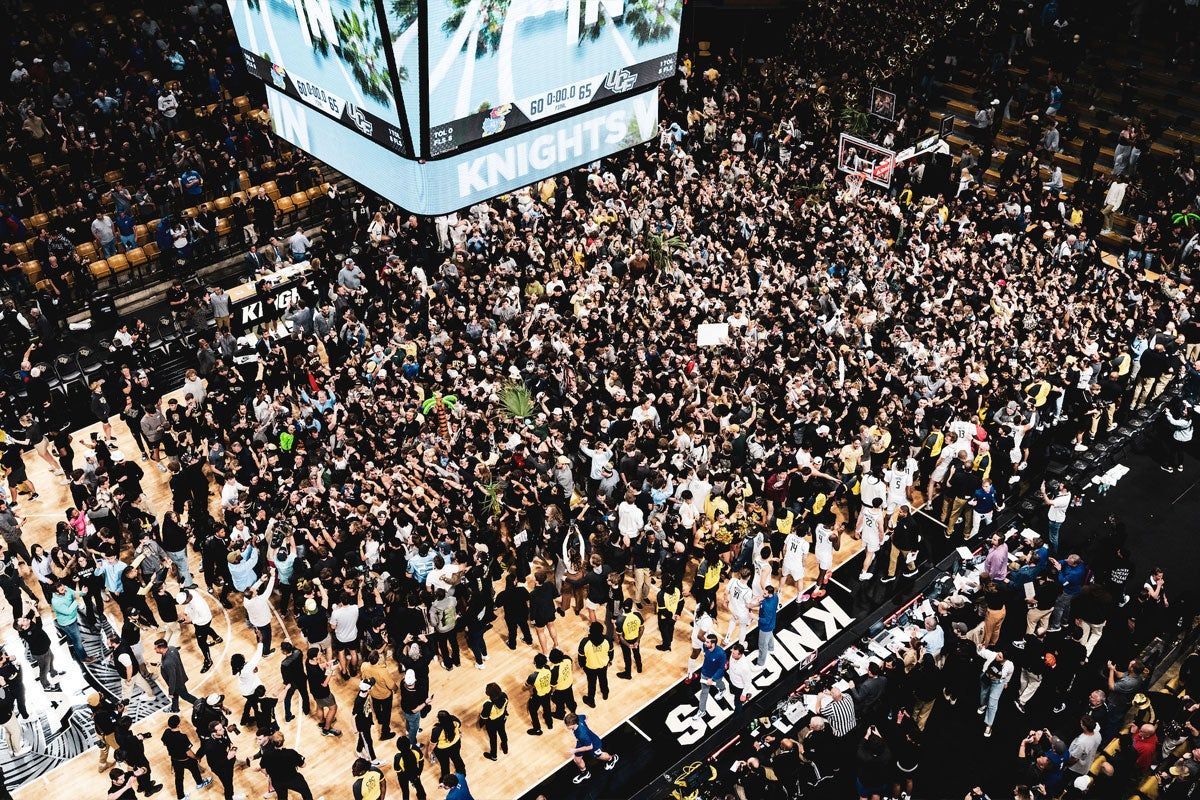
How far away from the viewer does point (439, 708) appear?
49.5 feet

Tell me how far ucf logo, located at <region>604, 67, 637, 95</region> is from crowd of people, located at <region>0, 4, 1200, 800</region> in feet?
21.0

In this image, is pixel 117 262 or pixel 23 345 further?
pixel 117 262

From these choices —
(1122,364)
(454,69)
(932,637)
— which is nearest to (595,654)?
(932,637)

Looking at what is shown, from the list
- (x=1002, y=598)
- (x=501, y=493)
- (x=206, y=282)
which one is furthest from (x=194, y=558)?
(x=1002, y=598)

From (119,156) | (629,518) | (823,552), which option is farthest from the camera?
(119,156)

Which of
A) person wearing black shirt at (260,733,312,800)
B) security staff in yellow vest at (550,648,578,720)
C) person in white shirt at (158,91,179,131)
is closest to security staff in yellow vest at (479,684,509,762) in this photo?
security staff in yellow vest at (550,648,578,720)

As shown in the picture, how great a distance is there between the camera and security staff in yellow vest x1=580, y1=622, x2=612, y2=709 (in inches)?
548

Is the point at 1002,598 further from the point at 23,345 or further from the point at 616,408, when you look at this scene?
the point at 23,345

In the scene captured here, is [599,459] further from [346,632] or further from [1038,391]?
[1038,391]

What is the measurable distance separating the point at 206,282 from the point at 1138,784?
64.4 feet

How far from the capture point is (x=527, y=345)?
2028 cm

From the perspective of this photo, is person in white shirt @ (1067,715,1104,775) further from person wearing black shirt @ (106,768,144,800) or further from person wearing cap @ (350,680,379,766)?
person wearing black shirt @ (106,768,144,800)

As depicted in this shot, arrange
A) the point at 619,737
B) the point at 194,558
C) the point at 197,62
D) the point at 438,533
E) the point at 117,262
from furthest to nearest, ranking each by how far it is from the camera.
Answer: the point at 197,62 < the point at 117,262 < the point at 194,558 < the point at 438,533 < the point at 619,737

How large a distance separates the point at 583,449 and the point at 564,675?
450 cm
